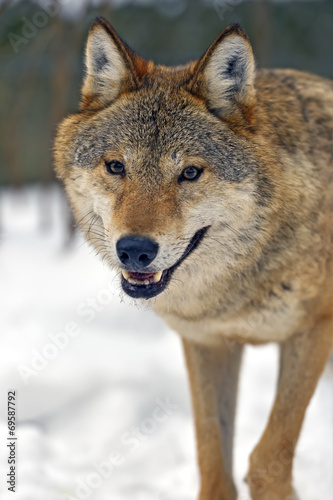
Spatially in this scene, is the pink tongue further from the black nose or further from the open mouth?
the black nose

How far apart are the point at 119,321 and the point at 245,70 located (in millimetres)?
3239

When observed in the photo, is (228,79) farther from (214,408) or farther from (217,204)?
(214,408)

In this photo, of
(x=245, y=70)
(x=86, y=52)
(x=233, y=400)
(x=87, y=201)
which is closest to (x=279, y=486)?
(x=233, y=400)

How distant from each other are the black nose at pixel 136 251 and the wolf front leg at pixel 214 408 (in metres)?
1.08

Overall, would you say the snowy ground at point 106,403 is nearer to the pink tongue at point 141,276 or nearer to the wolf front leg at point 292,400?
the wolf front leg at point 292,400

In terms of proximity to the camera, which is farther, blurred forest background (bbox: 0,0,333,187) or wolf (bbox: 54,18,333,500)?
blurred forest background (bbox: 0,0,333,187)

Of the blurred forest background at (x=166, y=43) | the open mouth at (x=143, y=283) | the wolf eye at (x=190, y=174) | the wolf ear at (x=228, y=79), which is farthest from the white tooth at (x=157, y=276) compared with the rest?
the blurred forest background at (x=166, y=43)

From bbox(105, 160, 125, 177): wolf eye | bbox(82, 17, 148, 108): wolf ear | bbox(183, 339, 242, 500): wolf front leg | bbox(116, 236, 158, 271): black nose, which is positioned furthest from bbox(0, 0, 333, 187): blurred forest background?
bbox(116, 236, 158, 271): black nose

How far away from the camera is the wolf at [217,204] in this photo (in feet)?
9.57

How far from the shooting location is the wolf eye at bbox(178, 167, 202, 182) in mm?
2947

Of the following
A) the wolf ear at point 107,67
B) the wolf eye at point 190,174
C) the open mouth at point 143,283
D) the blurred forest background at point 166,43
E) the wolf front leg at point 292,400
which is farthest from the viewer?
the blurred forest background at point 166,43

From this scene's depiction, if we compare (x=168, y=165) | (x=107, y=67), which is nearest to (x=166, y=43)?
(x=107, y=67)

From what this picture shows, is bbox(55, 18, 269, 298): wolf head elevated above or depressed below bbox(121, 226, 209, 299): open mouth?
above

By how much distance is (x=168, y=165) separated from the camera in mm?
2918
